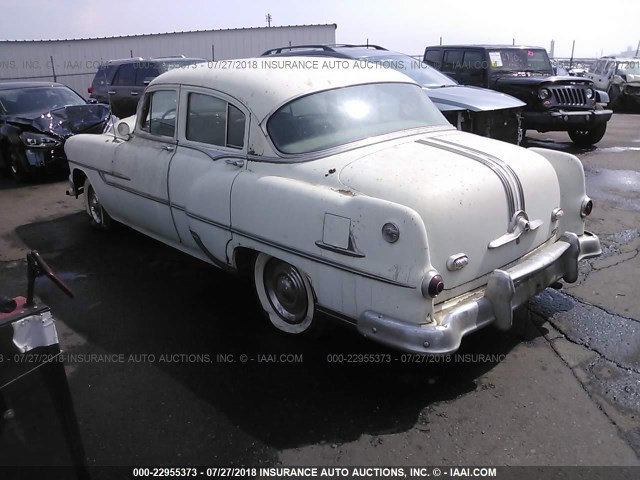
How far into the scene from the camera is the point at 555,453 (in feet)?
8.86

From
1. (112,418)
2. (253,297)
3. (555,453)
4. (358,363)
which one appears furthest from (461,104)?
(112,418)

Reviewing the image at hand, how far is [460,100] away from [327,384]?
567 cm

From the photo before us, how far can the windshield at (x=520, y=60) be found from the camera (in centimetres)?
1052

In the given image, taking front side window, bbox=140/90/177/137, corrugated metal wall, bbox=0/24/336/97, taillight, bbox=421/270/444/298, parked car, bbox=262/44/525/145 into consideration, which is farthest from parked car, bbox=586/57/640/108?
taillight, bbox=421/270/444/298

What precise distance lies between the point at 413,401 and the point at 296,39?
939 inches

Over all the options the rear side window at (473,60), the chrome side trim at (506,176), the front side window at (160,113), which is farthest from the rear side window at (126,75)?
the chrome side trim at (506,176)

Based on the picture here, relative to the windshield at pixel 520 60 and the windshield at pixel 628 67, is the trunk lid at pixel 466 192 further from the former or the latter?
the windshield at pixel 628 67

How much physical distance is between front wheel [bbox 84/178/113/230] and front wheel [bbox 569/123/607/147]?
889 centimetres

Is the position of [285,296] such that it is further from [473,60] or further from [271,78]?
[473,60]

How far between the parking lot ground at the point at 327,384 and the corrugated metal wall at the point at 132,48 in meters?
21.9

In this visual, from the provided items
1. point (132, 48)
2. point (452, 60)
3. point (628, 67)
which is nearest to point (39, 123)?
point (452, 60)

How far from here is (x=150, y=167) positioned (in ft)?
15.2

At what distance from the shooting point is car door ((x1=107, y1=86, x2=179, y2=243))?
4.55m

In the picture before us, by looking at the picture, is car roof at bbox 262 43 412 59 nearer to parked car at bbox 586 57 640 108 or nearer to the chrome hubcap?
the chrome hubcap
